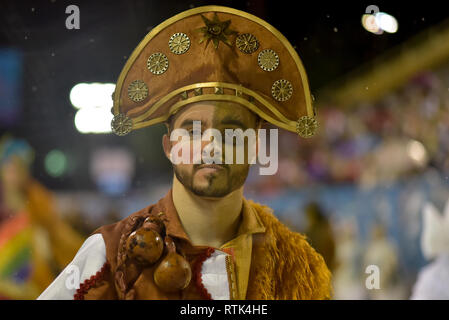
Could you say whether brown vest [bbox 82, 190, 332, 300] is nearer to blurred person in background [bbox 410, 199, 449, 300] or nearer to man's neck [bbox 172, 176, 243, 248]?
man's neck [bbox 172, 176, 243, 248]

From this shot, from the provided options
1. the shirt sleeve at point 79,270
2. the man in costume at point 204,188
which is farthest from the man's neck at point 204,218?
the shirt sleeve at point 79,270

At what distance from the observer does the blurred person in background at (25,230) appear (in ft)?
7.38

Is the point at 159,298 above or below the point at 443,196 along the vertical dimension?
below

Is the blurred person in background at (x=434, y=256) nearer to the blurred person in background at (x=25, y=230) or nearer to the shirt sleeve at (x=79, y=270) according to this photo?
the shirt sleeve at (x=79, y=270)

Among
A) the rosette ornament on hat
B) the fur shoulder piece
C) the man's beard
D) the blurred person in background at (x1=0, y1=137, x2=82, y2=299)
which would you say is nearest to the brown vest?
the fur shoulder piece

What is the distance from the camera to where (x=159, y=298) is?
2.12m

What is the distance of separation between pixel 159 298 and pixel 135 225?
0.99ft

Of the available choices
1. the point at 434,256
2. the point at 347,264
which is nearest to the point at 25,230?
the point at 347,264

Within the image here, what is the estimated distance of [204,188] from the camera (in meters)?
2.14

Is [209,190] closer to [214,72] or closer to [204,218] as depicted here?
[204,218]

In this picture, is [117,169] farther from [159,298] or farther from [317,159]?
[317,159]

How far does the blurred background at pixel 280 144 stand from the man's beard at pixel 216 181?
0.25ft

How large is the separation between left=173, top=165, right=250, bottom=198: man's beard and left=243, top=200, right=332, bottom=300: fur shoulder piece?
0.42ft

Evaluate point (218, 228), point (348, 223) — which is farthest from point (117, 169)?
point (348, 223)
